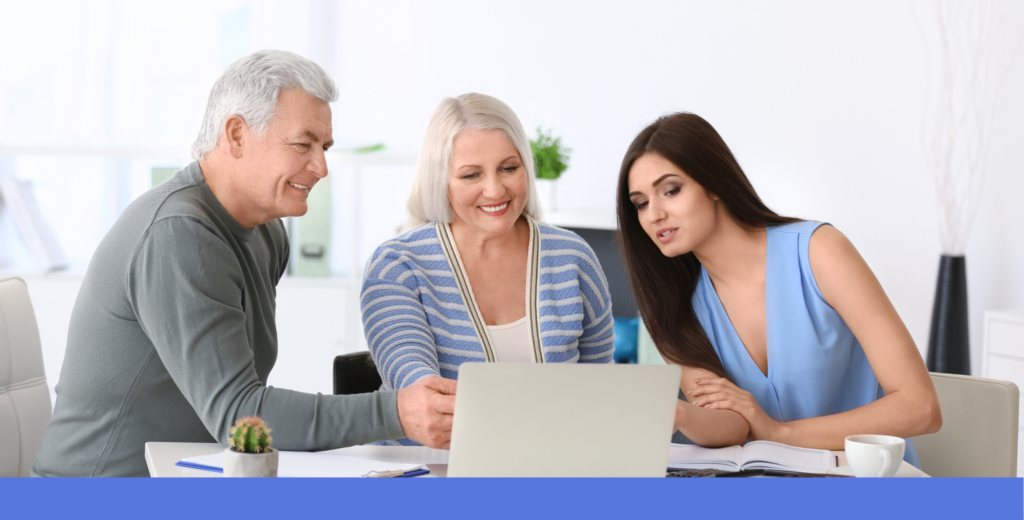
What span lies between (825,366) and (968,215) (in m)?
2.34

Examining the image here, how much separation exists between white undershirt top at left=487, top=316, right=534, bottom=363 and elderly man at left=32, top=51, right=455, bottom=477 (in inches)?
17.7

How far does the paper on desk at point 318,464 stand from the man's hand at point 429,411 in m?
0.07

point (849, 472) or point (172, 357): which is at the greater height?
point (172, 357)

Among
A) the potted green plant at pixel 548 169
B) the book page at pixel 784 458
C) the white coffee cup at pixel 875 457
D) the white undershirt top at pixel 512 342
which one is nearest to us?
the white coffee cup at pixel 875 457

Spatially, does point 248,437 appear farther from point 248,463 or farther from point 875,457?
point 875,457

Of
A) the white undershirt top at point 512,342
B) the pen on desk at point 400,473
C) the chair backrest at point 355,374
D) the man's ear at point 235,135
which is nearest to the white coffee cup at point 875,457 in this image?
the pen on desk at point 400,473

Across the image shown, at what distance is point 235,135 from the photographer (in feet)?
5.08

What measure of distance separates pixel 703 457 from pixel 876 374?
45 cm

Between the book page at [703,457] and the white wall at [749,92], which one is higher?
the white wall at [749,92]

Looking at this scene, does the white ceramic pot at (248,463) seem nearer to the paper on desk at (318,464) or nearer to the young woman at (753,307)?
the paper on desk at (318,464)

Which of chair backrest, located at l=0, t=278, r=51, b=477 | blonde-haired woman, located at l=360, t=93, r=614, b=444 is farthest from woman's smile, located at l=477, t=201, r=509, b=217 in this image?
chair backrest, located at l=0, t=278, r=51, b=477

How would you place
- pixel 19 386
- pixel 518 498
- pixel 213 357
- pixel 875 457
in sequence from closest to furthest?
pixel 518 498
pixel 875 457
pixel 213 357
pixel 19 386

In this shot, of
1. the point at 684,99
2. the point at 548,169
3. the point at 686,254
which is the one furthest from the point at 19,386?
the point at 684,99

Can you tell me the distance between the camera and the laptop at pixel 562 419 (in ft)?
3.32
